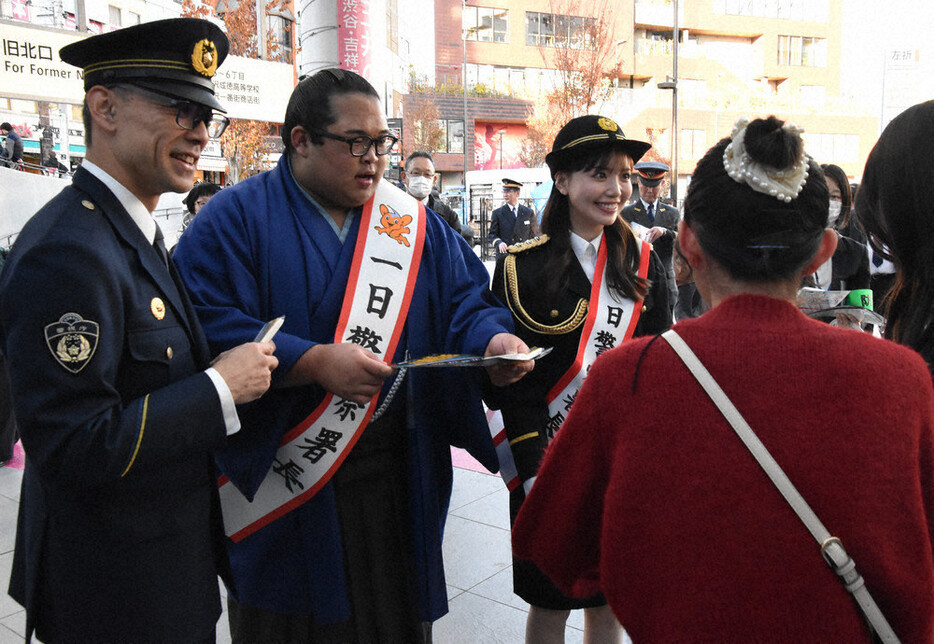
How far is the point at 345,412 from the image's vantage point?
185 centimetres

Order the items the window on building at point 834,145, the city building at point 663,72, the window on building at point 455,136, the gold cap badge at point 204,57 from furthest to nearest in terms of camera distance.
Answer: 1. the window on building at point 455,136
2. the window on building at point 834,145
3. the city building at point 663,72
4. the gold cap badge at point 204,57

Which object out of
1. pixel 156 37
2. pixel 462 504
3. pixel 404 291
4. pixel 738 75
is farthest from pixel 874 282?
pixel 738 75

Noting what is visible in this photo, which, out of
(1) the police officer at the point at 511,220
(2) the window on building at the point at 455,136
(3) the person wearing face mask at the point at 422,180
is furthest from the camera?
(2) the window on building at the point at 455,136

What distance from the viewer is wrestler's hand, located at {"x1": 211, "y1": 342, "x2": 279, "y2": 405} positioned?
1457 millimetres

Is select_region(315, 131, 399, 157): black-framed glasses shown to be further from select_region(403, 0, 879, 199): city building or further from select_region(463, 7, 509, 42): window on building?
select_region(463, 7, 509, 42): window on building

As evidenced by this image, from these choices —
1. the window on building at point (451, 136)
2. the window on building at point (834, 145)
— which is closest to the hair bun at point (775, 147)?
the window on building at point (451, 136)

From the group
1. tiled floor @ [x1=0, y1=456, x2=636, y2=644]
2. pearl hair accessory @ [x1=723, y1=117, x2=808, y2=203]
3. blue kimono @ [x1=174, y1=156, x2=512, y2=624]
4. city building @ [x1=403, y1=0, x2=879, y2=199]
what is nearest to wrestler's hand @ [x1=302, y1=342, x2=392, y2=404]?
blue kimono @ [x1=174, y1=156, x2=512, y2=624]

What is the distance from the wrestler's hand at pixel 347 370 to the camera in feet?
5.36

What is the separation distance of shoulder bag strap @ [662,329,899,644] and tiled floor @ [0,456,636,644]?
1.84 m

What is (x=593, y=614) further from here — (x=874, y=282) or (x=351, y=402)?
(x=874, y=282)

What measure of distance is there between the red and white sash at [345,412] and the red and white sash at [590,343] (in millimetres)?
562

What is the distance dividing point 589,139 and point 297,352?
1.17 metres

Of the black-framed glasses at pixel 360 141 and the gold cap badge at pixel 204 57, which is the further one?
the black-framed glasses at pixel 360 141

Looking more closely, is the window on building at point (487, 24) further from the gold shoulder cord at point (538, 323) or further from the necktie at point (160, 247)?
the necktie at point (160, 247)
